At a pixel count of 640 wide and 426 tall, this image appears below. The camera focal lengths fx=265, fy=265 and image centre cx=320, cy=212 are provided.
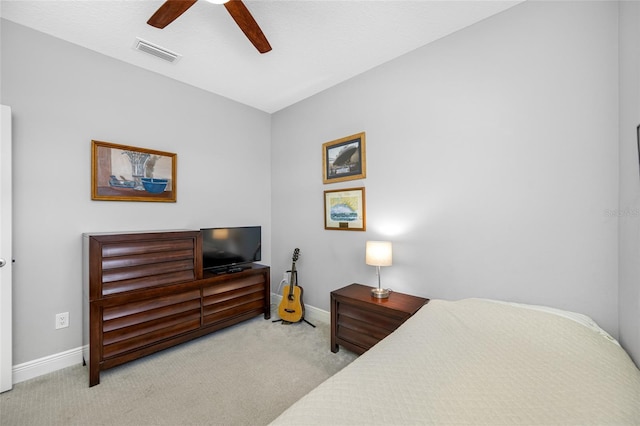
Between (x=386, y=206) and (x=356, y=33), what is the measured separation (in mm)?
1490

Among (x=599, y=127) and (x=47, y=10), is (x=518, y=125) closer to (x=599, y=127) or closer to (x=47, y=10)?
(x=599, y=127)

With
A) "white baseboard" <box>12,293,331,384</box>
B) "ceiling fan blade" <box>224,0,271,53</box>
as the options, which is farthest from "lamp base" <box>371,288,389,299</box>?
"white baseboard" <box>12,293,331,384</box>

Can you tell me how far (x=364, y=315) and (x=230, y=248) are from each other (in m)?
1.65

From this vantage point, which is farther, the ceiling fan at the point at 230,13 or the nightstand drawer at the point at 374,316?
the nightstand drawer at the point at 374,316

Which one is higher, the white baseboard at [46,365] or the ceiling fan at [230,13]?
the ceiling fan at [230,13]

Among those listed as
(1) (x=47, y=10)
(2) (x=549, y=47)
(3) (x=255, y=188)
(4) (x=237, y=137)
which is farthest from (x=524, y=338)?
(1) (x=47, y=10)

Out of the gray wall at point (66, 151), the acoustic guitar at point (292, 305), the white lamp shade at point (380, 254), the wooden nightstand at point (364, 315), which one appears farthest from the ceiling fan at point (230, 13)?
the acoustic guitar at point (292, 305)

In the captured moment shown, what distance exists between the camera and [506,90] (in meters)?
1.88

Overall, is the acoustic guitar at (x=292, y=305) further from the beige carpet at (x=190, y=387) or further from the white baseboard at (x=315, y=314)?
the beige carpet at (x=190, y=387)

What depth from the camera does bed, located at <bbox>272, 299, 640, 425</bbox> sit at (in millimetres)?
801

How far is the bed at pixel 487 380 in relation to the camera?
801mm

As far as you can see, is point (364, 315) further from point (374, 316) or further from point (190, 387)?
point (190, 387)

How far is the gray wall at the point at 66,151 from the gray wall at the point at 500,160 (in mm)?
1833

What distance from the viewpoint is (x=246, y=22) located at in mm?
1614
